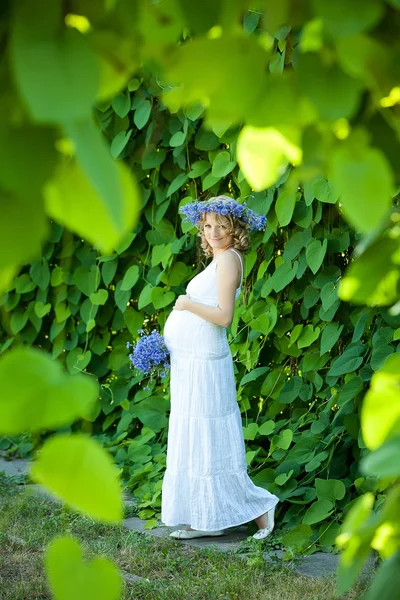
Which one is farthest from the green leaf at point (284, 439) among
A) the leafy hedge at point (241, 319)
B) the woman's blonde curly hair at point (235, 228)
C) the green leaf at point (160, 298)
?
the green leaf at point (160, 298)

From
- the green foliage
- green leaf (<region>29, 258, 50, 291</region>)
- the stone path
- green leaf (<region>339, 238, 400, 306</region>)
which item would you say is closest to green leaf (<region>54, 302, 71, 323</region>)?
the green foliage

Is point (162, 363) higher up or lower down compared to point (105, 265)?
higher up

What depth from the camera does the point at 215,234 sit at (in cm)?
352

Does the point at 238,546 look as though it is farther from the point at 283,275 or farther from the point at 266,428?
the point at 283,275

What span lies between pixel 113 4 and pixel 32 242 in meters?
0.14

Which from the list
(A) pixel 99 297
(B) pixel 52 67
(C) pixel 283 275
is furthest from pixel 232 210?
(B) pixel 52 67

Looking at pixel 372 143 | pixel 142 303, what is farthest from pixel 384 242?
pixel 142 303

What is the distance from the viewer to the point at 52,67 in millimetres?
333

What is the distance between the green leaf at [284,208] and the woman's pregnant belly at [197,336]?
50cm

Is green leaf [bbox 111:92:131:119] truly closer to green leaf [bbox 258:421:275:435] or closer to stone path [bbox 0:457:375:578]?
green leaf [bbox 258:421:275:435]

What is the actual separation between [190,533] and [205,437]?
410 millimetres

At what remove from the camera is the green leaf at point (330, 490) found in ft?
10.7

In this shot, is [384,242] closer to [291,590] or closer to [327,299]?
[291,590]

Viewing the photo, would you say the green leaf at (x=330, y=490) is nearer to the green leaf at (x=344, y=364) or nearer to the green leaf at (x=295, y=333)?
the green leaf at (x=344, y=364)
